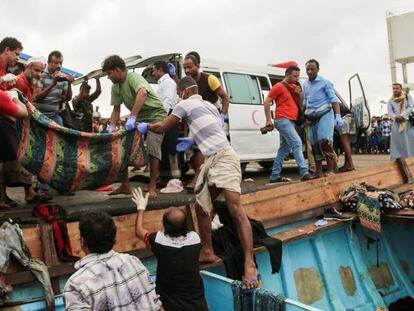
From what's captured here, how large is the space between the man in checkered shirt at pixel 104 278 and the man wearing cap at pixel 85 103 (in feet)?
14.5

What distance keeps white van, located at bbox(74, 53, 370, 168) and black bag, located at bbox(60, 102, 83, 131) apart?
1.26 metres

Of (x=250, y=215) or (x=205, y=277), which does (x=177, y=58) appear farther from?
(x=205, y=277)

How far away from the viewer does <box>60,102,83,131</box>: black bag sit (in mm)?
5543

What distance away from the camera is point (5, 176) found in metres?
3.99

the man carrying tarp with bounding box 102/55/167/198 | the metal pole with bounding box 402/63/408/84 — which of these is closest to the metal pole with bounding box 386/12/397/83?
the metal pole with bounding box 402/63/408/84

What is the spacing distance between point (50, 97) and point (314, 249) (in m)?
3.42

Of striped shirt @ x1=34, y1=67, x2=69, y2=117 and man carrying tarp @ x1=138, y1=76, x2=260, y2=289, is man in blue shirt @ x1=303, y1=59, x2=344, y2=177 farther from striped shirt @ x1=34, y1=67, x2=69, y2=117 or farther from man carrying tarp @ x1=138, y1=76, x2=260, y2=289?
striped shirt @ x1=34, y1=67, x2=69, y2=117

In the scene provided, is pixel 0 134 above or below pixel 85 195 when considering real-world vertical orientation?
above

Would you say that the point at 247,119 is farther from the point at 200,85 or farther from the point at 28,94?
the point at 28,94

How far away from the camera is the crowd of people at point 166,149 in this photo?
2.25 m

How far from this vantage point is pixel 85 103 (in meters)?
6.51

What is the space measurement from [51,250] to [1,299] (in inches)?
19.4

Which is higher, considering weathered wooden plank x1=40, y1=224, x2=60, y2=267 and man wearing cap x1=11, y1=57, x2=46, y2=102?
man wearing cap x1=11, y1=57, x2=46, y2=102

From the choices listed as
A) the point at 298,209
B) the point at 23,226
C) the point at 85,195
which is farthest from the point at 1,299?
the point at 298,209
